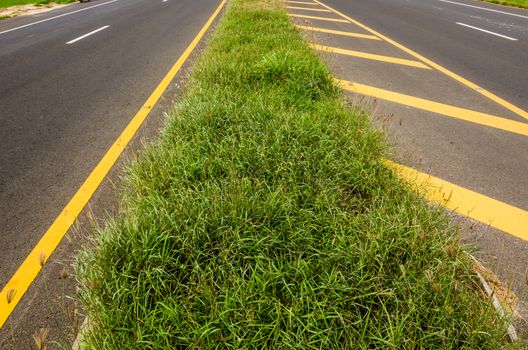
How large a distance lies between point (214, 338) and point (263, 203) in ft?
3.01

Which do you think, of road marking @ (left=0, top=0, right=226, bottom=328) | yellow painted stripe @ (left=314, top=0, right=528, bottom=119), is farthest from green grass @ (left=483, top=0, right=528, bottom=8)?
road marking @ (left=0, top=0, right=226, bottom=328)

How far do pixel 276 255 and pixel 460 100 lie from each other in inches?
→ 167

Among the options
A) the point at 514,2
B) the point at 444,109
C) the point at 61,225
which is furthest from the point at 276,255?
the point at 514,2

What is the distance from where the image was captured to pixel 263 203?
2250 millimetres

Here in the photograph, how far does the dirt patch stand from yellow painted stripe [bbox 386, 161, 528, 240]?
18.7m

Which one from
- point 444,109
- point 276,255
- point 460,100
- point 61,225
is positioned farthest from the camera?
point 460,100

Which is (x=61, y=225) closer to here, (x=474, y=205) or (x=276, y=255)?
(x=276, y=255)

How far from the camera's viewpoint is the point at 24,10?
661 inches

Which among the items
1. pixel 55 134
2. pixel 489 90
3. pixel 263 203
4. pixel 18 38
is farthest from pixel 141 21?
pixel 263 203

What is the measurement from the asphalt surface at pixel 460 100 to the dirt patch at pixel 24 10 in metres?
13.7

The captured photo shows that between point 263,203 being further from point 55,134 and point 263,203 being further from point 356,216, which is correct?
point 55,134

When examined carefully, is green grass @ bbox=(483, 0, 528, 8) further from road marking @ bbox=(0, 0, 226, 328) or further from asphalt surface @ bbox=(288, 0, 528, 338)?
road marking @ bbox=(0, 0, 226, 328)

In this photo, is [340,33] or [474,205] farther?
[340,33]

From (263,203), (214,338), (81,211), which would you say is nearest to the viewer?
(214,338)
